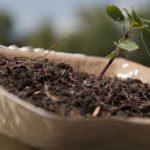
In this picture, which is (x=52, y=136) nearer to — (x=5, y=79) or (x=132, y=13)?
(x=5, y=79)

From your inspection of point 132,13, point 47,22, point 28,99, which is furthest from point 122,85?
point 47,22

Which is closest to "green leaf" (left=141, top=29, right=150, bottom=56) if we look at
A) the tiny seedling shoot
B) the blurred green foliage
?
the tiny seedling shoot

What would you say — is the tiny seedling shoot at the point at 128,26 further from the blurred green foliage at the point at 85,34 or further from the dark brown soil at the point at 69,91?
the blurred green foliage at the point at 85,34

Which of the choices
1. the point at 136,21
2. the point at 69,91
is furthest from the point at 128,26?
the point at 69,91

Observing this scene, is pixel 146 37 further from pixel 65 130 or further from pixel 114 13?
pixel 65 130

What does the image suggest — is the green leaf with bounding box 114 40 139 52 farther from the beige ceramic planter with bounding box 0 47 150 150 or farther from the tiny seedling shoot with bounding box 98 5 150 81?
the beige ceramic planter with bounding box 0 47 150 150

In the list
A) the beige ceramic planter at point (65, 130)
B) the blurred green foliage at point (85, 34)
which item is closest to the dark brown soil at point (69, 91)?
the beige ceramic planter at point (65, 130)
